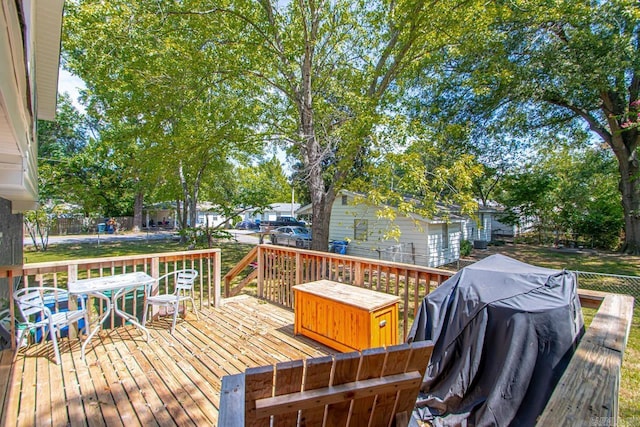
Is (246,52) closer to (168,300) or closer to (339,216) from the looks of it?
(168,300)

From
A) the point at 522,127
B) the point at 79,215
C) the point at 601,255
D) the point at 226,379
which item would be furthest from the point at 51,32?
the point at 79,215

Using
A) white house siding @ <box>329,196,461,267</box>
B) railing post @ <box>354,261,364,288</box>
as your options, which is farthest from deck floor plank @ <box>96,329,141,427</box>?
white house siding @ <box>329,196,461,267</box>

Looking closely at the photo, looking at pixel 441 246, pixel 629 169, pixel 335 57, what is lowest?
pixel 441 246

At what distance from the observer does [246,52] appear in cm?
761

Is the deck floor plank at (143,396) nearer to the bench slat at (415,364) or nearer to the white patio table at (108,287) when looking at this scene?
the white patio table at (108,287)

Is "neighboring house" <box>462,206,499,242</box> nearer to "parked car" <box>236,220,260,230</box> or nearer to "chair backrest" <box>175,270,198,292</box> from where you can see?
"chair backrest" <box>175,270,198,292</box>

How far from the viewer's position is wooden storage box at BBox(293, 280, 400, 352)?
126 inches

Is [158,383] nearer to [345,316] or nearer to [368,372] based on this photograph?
[345,316]

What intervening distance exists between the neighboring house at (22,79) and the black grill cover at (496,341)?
278 centimetres

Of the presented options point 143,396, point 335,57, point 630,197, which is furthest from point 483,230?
point 143,396

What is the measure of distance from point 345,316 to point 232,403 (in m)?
2.08

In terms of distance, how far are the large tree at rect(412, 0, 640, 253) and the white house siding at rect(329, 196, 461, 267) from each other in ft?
14.3

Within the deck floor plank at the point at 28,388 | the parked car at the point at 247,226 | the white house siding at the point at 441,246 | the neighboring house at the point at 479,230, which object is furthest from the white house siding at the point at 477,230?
the parked car at the point at 247,226

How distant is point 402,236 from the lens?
1298 centimetres
